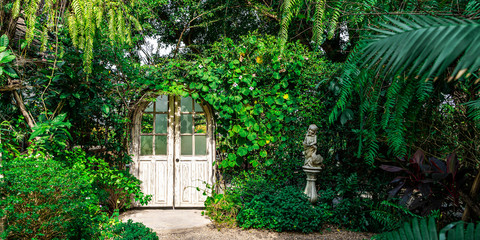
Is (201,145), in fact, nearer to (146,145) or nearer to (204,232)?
(146,145)

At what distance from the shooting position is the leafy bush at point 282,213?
11.2ft

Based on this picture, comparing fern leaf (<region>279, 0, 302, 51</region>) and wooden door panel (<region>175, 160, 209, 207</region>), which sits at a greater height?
fern leaf (<region>279, 0, 302, 51</region>)

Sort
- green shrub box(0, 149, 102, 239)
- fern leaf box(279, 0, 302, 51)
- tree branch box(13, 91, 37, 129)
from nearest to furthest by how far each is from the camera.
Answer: fern leaf box(279, 0, 302, 51) → green shrub box(0, 149, 102, 239) → tree branch box(13, 91, 37, 129)

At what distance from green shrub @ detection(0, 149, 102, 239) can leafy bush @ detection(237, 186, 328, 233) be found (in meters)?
1.88

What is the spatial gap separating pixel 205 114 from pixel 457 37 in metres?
4.21

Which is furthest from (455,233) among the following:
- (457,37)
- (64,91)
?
(64,91)

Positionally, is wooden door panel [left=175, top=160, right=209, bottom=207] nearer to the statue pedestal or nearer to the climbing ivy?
the climbing ivy

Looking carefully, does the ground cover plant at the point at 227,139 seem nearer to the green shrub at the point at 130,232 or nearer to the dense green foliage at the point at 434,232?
the green shrub at the point at 130,232

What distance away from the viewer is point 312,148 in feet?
12.2

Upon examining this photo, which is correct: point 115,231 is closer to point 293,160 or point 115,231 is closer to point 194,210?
point 194,210

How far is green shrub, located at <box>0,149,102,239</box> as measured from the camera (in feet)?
6.88

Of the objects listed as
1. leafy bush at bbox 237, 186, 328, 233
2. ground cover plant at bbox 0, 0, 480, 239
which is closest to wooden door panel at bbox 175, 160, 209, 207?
ground cover plant at bbox 0, 0, 480, 239

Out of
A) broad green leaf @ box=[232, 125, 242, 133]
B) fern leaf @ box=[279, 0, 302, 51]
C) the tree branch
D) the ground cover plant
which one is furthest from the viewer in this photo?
broad green leaf @ box=[232, 125, 242, 133]

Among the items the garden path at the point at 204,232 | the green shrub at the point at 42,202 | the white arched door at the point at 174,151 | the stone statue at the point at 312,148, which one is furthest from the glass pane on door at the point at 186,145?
the green shrub at the point at 42,202
